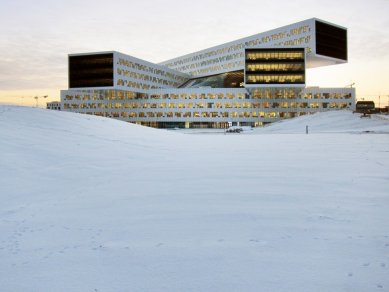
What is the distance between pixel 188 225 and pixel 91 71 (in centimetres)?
12240

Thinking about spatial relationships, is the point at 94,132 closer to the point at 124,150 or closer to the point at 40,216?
the point at 124,150

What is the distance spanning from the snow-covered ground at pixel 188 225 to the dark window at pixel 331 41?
119m

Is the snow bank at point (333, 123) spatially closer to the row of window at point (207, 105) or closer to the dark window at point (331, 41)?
the row of window at point (207, 105)

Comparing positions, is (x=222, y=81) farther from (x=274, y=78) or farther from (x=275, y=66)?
(x=275, y=66)

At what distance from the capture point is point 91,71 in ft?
395

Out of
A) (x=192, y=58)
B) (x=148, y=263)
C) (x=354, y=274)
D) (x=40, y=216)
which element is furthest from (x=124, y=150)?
(x=192, y=58)

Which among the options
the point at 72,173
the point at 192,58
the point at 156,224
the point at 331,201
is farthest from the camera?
the point at 192,58

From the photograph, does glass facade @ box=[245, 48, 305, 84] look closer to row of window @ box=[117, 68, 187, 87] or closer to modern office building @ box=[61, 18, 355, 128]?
modern office building @ box=[61, 18, 355, 128]

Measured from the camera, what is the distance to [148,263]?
5082 millimetres

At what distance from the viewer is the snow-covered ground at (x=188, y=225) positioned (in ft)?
15.1

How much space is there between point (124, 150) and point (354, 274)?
618 inches

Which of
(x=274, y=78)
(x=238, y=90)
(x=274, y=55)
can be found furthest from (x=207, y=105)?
(x=274, y=55)

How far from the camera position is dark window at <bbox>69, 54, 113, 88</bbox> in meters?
119

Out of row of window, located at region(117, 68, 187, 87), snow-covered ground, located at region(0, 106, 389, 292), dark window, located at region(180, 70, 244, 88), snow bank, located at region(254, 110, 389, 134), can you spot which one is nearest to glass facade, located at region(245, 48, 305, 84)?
dark window, located at region(180, 70, 244, 88)
